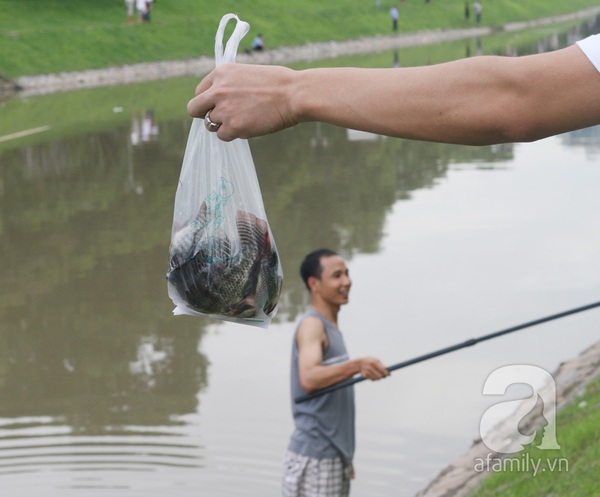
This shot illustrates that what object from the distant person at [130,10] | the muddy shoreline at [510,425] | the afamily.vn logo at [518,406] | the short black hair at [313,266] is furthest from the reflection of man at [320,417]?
the distant person at [130,10]

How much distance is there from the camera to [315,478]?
213 inches

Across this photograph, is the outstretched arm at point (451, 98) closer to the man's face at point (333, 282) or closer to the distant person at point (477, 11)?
the man's face at point (333, 282)

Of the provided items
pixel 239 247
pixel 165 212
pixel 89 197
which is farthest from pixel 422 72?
pixel 89 197

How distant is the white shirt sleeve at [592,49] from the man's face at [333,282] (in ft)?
12.8

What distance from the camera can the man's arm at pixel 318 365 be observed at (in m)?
5.22

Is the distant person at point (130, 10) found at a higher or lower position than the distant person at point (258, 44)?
higher

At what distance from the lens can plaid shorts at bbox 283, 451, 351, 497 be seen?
17.6 feet

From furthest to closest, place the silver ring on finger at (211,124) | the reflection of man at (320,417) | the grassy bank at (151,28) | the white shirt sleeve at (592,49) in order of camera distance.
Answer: the grassy bank at (151,28) < the reflection of man at (320,417) < the silver ring on finger at (211,124) < the white shirt sleeve at (592,49)

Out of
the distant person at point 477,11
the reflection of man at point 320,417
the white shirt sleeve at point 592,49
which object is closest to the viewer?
the white shirt sleeve at point 592,49

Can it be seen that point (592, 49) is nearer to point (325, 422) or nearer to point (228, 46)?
point (228, 46)

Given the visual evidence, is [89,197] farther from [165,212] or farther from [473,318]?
[473,318]

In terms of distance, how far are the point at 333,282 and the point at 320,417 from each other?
63 cm

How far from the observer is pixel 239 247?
10.2ft

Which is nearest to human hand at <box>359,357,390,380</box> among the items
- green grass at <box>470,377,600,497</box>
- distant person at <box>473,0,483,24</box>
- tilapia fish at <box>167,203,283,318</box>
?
green grass at <box>470,377,600,497</box>
